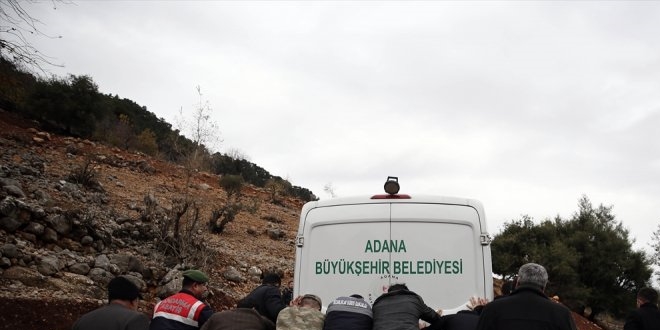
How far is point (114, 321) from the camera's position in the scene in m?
4.93

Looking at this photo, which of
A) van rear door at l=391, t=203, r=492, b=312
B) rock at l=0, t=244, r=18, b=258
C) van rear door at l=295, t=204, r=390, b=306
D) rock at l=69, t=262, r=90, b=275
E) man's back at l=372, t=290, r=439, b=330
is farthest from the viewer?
rock at l=69, t=262, r=90, b=275

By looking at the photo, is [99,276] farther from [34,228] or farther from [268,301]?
[268,301]

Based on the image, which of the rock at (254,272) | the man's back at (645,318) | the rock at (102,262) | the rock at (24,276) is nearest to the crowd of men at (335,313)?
the man's back at (645,318)

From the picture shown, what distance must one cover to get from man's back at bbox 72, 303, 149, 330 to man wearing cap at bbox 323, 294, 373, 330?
144 centimetres

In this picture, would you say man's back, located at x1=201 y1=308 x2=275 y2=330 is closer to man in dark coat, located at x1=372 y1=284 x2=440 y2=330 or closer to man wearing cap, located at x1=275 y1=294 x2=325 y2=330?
man wearing cap, located at x1=275 y1=294 x2=325 y2=330

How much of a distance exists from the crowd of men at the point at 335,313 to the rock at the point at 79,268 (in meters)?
7.33

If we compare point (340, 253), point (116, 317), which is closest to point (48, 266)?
point (116, 317)

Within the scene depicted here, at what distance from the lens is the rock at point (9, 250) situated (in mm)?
11242

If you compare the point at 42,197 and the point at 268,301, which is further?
the point at 42,197

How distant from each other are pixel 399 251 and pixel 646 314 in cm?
321

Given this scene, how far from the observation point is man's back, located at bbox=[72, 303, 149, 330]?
490 centimetres

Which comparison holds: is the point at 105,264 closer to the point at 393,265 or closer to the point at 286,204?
the point at 393,265

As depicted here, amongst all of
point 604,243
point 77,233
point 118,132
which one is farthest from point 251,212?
point 604,243

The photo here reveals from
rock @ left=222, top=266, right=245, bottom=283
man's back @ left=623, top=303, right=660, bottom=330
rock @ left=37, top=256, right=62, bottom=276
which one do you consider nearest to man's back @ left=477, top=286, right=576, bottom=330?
man's back @ left=623, top=303, right=660, bottom=330
